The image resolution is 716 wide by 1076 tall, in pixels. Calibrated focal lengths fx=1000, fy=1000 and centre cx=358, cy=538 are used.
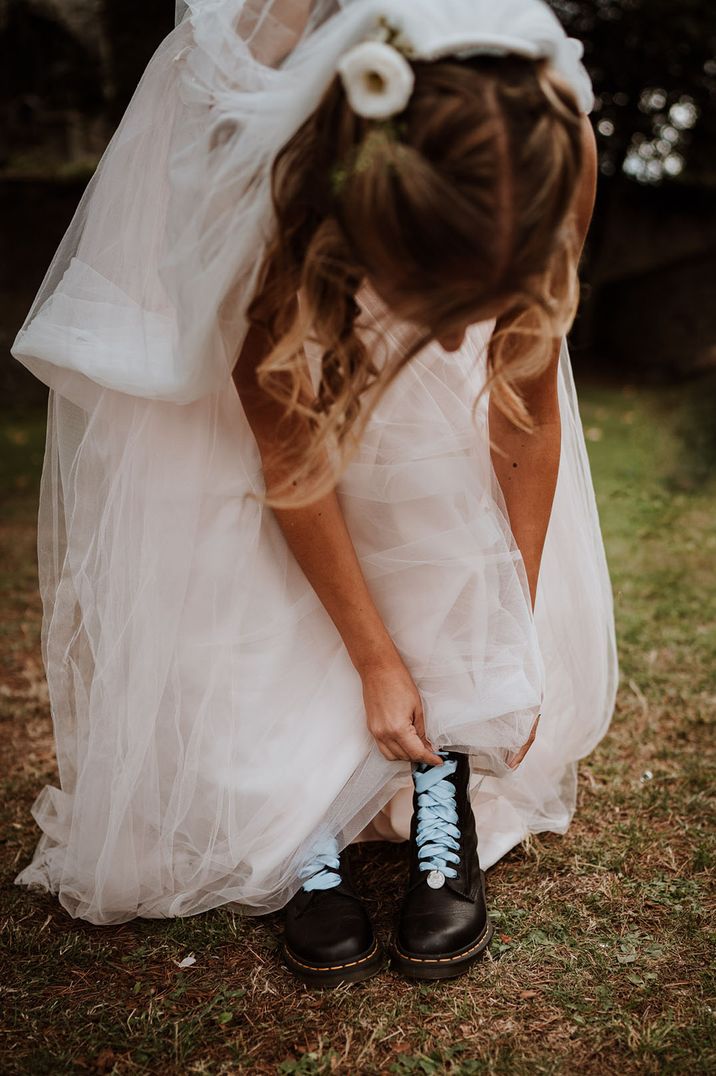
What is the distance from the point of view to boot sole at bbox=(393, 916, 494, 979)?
141 cm

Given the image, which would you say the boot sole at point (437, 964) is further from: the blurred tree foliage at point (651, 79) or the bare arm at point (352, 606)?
the blurred tree foliage at point (651, 79)

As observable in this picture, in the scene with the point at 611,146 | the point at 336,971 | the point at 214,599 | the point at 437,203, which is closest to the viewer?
the point at 437,203

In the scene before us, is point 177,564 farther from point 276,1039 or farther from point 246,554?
point 276,1039

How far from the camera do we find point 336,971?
1405mm

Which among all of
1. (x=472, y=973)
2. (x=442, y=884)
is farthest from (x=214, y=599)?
(x=472, y=973)

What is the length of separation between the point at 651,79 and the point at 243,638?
6.57 m

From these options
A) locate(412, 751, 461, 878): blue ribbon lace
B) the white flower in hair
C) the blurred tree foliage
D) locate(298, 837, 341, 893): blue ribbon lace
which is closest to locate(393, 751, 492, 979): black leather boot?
locate(412, 751, 461, 878): blue ribbon lace

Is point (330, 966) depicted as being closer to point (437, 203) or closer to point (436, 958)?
point (436, 958)

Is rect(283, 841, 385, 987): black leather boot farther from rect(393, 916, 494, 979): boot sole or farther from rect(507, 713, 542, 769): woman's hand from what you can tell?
rect(507, 713, 542, 769): woman's hand

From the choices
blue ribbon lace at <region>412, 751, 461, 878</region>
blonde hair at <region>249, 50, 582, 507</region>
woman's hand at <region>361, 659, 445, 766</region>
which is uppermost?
blonde hair at <region>249, 50, 582, 507</region>

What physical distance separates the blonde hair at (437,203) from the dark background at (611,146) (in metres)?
5.42

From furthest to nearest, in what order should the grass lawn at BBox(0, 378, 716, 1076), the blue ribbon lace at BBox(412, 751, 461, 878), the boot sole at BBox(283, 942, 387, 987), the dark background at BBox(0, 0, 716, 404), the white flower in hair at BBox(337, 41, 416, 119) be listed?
the dark background at BBox(0, 0, 716, 404), the blue ribbon lace at BBox(412, 751, 461, 878), the boot sole at BBox(283, 942, 387, 987), the grass lawn at BBox(0, 378, 716, 1076), the white flower in hair at BBox(337, 41, 416, 119)

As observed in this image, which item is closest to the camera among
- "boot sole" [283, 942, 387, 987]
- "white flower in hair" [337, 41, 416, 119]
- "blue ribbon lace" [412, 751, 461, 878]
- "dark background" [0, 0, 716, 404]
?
"white flower in hair" [337, 41, 416, 119]

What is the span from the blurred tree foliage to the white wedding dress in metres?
5.81
